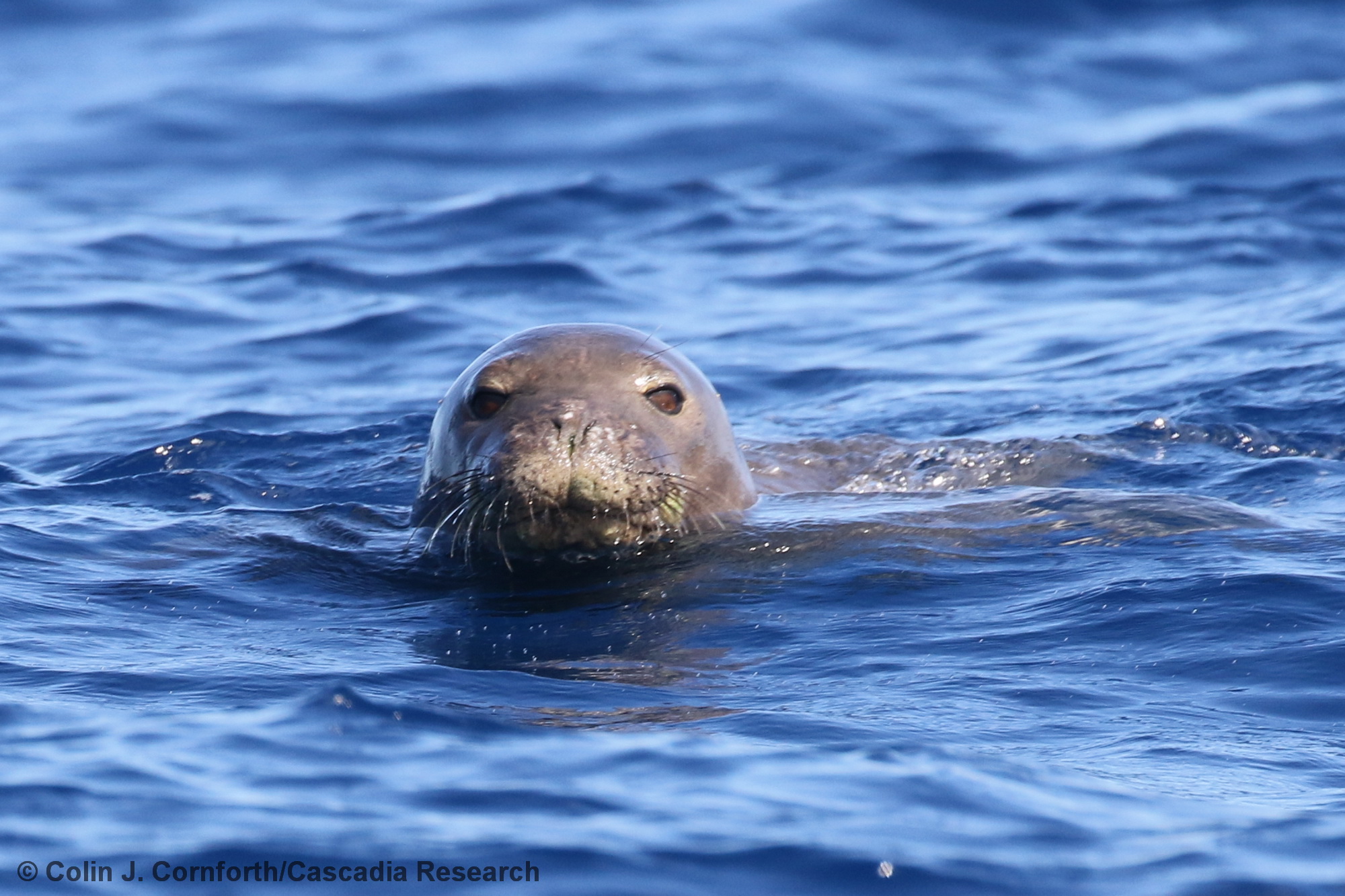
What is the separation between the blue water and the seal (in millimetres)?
212

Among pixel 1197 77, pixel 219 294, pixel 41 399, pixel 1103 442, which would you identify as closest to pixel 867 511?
pixel 1103 442

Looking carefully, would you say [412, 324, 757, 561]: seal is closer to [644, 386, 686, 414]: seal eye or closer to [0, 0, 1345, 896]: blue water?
[644, 386, 686, 414]: seal eye

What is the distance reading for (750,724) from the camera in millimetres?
5012

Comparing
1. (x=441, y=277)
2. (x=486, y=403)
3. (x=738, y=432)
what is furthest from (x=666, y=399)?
(x=441, y=277)

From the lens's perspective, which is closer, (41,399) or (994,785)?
(994,785)

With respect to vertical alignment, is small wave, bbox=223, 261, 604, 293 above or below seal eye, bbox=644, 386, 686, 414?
below

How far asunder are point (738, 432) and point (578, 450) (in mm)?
3377

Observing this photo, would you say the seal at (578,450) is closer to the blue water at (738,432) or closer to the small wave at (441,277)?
the blue water at (738,432)

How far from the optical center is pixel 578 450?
20.2 ft

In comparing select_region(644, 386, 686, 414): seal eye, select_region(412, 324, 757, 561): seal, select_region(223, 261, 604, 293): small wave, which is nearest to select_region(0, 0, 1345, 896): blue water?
A: select_region(223, 261, 604, 293): small wave

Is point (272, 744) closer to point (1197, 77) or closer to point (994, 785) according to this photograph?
point (994, 785)

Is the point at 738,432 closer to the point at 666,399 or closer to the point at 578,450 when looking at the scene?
the point at 666,399

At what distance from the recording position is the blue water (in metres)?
4.42

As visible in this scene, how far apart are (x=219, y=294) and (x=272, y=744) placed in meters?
8.72
